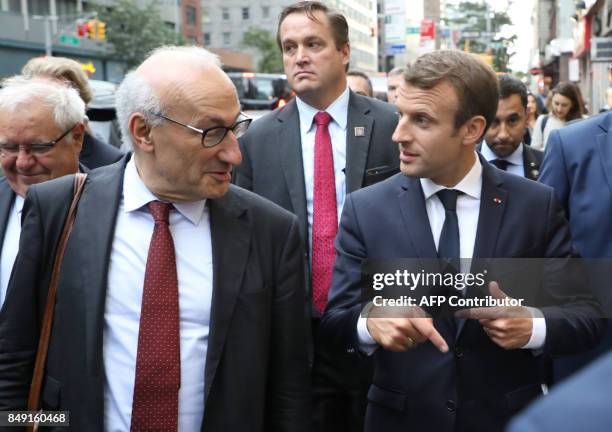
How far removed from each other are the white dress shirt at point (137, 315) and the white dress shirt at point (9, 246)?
3.02ft

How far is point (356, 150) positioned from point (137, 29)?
56472mm

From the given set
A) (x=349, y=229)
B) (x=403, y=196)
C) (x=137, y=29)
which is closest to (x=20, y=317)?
(x=349, y=229)

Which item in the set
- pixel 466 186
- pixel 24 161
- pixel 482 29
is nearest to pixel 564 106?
pixel 466 186

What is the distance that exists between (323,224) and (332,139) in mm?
543

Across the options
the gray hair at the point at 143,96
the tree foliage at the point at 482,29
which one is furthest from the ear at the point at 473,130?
the tree foliage at the point at 482,29

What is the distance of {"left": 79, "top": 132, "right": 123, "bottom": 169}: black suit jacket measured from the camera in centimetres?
483

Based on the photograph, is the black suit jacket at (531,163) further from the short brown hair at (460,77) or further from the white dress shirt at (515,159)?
the short brown hair at (460,77)

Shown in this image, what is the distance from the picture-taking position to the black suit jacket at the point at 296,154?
4340 mm

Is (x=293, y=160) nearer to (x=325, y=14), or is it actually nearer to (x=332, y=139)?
(x=332, y=139)

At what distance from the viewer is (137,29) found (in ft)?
191

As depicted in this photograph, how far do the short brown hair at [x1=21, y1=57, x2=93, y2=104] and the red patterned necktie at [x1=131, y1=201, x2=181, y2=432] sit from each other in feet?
9.52

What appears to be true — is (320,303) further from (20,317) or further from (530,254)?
(20,317)

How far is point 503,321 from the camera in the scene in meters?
2.56

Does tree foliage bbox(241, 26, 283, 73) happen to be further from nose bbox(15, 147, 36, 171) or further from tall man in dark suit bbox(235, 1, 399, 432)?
nose bbox(15, 147, 36, 171)
